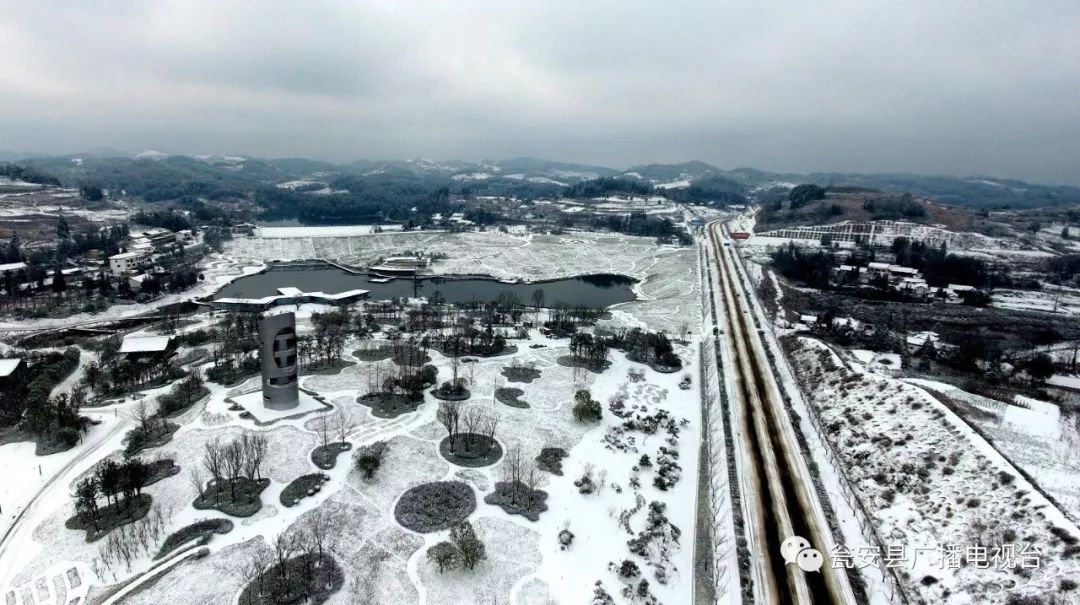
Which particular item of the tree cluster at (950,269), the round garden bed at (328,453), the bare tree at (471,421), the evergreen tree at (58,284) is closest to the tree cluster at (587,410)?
the bare tree at (471,421)

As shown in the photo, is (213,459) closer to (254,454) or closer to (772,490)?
(254,454)

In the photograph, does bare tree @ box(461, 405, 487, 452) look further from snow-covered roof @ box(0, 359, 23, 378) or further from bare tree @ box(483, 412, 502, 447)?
snow-covered roof @ box(0, 359, 23, 378)

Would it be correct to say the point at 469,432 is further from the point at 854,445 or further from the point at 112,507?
the point at 854,445

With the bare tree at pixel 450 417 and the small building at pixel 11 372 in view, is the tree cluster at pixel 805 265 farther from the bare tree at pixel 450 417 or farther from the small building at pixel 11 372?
the small building at pixel 11 372

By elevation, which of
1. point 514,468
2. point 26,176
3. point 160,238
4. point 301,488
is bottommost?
point 301,488

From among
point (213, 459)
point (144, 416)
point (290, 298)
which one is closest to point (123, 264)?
point (290, 298)

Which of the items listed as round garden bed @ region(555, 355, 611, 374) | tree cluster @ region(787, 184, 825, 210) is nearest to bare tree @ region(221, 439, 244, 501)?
round garden bed @ region(555, 355, 611, 374)
